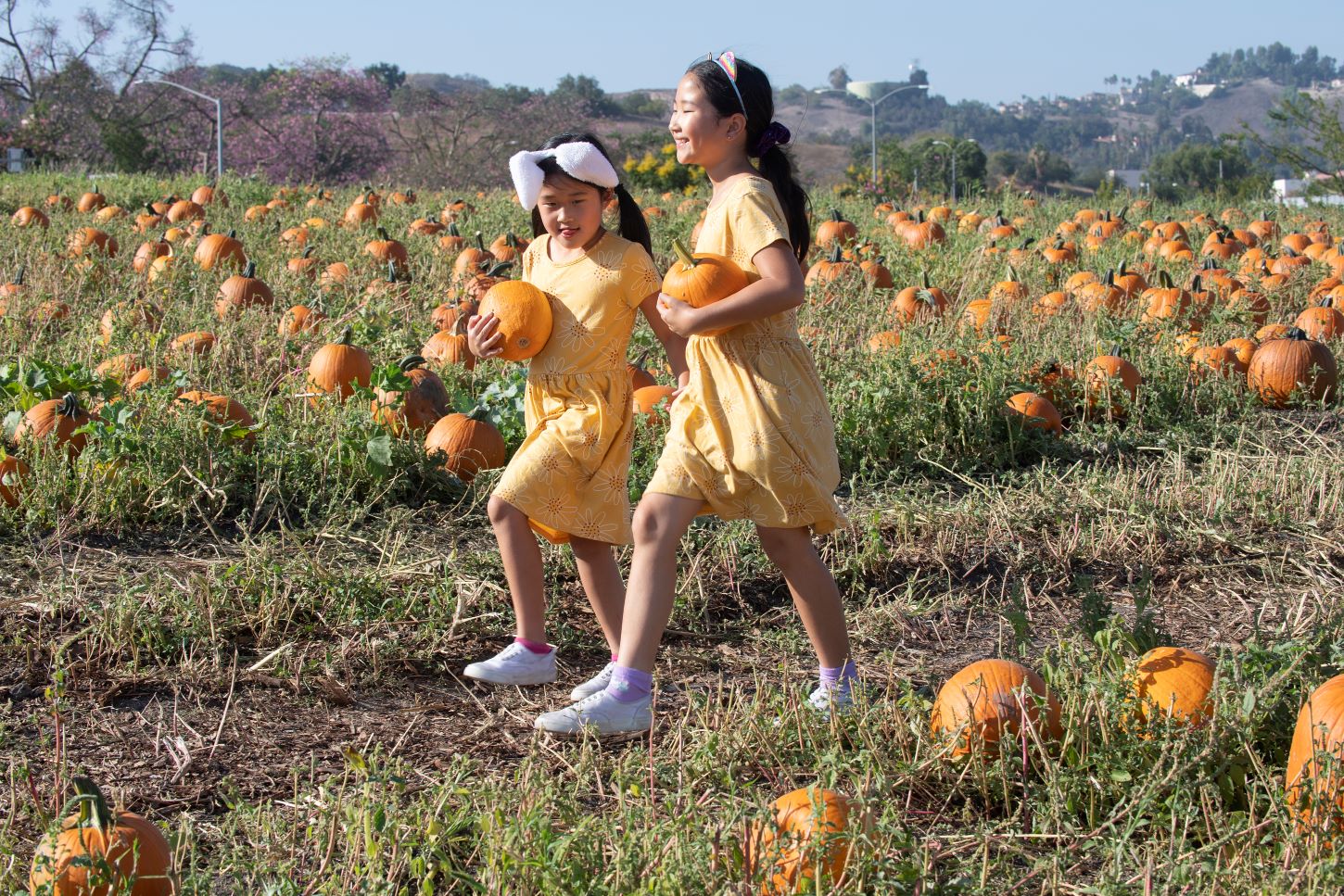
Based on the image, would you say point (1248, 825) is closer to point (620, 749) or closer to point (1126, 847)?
point (1126, 847)

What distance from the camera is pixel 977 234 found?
1102 cm

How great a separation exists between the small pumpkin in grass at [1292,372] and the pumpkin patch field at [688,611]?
0.8 inches

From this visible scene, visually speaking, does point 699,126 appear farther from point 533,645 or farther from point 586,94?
point 586,94

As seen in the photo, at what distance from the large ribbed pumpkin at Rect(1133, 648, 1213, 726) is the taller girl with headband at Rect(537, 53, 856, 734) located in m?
0.64

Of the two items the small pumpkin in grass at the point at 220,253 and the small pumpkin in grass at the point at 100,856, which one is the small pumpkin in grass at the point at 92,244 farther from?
the small pumpkin in grass at the point at 100,856

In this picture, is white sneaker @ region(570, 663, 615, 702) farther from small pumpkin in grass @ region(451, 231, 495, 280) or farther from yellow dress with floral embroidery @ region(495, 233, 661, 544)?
small pumpkin in grass @ region(451, 231, 495, 280)

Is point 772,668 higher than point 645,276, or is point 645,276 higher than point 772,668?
point 645,276

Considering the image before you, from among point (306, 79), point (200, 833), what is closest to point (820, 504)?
point (200, 833)

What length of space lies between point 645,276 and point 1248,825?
1.85m

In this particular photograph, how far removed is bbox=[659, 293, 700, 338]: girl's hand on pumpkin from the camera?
3.08 meters

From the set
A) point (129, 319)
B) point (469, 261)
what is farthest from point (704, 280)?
point (469, 261)

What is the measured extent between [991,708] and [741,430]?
32.1 inches

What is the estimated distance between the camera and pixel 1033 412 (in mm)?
5844

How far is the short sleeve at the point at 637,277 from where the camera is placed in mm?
3453
